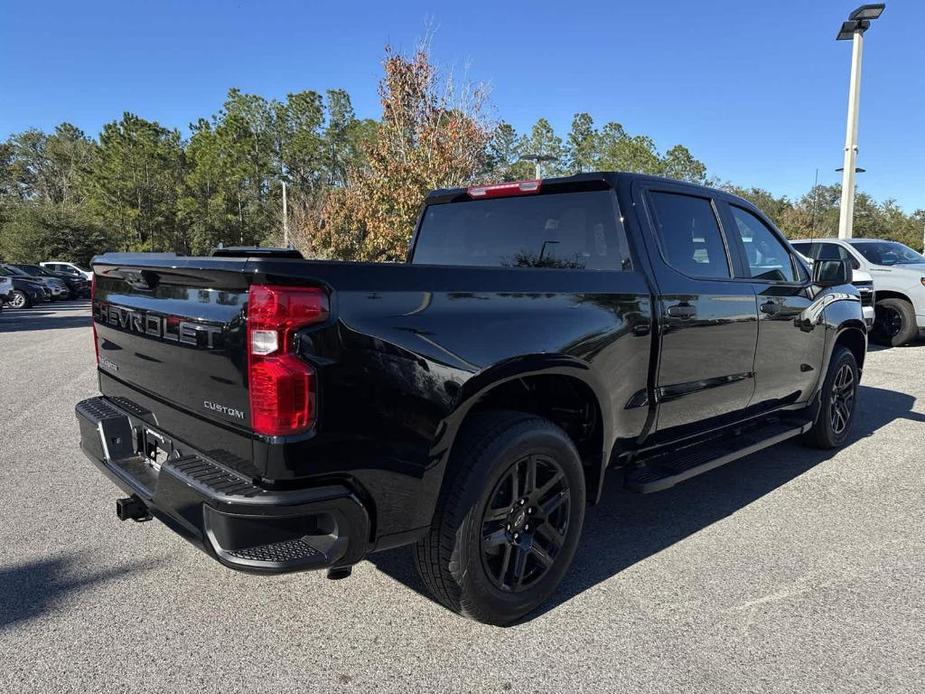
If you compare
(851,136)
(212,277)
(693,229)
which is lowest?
(212,277)

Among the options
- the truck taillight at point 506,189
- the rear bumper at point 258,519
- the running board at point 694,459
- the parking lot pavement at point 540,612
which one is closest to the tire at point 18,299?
the parking lot pavement at point 540,612

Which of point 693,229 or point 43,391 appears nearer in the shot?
point 693,229

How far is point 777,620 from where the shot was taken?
2.77 metres

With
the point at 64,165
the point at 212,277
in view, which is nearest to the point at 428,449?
the point at 212,277

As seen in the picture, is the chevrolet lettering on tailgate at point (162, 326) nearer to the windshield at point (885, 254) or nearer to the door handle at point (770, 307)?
the door handle at point (770, 307)

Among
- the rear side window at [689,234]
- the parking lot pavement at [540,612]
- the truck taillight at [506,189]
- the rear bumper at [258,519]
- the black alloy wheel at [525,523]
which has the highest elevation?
the truck taillight at [506,189]

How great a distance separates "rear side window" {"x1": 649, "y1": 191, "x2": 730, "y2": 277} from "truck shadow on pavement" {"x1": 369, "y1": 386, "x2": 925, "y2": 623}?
1.46m

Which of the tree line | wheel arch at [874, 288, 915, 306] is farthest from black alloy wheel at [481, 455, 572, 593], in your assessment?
the tree line

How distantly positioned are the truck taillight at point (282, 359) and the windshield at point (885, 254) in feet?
39.3

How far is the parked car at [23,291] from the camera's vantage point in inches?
928

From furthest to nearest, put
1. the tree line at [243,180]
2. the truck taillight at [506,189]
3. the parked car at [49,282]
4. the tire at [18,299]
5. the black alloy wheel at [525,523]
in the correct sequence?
the tree line at [243,180] → the parked car at [49,282] → the tire at [18,299] → the truck taillight at [506,189] → the black alloy wheel at [525,523]

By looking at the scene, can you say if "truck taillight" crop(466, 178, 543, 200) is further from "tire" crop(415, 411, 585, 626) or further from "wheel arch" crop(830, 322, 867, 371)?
"wheel arch" crop(830, 322, 867, 371)

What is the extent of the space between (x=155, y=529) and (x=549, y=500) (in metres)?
2.26

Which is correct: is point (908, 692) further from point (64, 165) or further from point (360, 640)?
point (64, 165)
